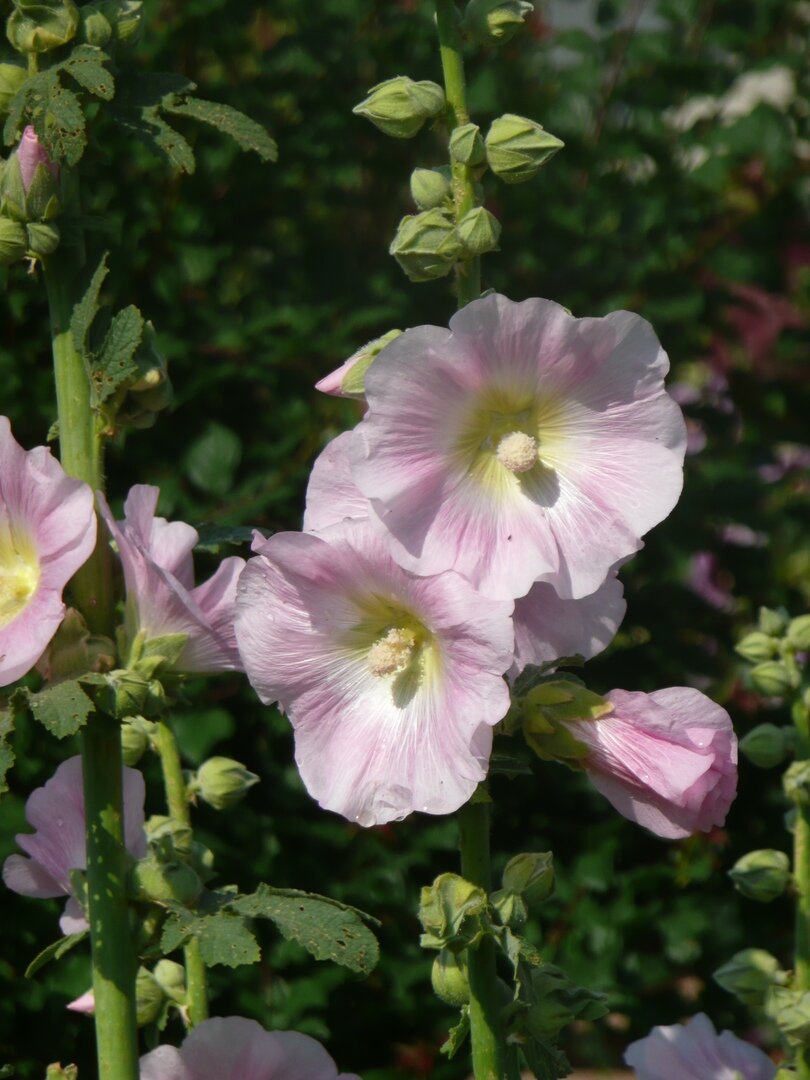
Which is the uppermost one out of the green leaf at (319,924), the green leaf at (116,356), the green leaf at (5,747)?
the green leaf at (116,356)

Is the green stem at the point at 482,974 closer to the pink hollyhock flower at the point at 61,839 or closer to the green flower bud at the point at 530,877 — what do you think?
the green flower bud at the point at 530,877

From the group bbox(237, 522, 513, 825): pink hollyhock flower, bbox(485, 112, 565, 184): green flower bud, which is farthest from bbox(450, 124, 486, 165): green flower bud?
bbox(237, 522, 513, 825): pink hollyhock flower

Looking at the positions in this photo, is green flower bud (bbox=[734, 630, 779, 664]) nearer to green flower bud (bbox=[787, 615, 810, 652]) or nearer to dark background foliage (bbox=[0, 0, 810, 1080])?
green flower bud (bbox=[787, 615, 810, 652])

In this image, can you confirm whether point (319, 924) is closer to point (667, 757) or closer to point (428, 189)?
point (667, 757)

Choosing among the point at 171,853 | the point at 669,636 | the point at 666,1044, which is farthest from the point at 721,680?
the point at 171,853

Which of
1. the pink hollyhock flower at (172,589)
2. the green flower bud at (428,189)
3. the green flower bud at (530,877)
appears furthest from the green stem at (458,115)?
the green flower bud at (530,877)
